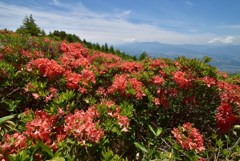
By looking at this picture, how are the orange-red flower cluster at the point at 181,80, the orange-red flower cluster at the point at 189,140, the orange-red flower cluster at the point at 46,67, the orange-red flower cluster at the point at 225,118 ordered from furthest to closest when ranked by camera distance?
the orange-red flower cluster at the point at 181,80 → the orange-red flower cluster at the point at 225,118 → the orange-red flower cluster at the point at 46,67 → the orange-red flower cluster at the point at 189,140

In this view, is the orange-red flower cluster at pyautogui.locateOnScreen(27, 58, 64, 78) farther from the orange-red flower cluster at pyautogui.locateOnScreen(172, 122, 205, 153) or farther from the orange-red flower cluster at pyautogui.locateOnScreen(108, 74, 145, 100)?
the orange-red flower cluster at pyautogui.locateOnScreen(172, 122, 205, 153)

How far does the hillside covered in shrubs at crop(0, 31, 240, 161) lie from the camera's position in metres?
2.69

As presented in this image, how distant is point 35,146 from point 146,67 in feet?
14.6

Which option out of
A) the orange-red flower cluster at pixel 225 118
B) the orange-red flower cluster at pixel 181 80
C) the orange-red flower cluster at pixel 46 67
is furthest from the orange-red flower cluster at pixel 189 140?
the orange-red flower cluster at pixel 46 67

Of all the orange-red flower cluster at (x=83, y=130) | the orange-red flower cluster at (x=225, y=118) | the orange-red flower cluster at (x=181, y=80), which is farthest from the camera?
the orange-red flower cluster at (x=181, y=80)

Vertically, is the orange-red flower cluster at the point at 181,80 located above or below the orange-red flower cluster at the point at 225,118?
Result: above

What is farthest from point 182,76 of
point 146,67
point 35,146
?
point 35,146

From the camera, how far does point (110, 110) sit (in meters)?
3.58

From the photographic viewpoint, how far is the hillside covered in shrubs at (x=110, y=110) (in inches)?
106

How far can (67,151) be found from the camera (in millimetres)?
2721

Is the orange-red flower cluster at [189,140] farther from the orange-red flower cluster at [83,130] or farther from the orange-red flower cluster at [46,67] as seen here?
the orange-red flower cluster at [46,67]

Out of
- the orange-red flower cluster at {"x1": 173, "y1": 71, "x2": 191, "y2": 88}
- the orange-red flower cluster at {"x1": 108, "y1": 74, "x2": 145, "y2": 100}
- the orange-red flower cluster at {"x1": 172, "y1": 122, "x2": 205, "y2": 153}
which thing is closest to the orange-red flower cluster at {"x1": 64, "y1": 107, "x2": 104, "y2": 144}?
the orange-red flower cluster at {"x1": 172, "y1": 122, "x2": 205, "y2": 153}

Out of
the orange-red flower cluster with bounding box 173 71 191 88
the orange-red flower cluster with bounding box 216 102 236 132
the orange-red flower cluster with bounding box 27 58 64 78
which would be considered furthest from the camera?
the orange-red flower cluster with bounding box 173 71 191 88

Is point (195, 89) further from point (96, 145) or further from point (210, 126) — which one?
point (96, 145)
